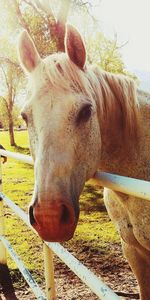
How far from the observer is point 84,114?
1820 mm

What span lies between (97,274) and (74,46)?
2.97 meters

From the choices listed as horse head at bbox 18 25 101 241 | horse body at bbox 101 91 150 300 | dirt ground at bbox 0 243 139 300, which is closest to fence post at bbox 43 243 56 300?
horse body at bbox 101 91 150 300

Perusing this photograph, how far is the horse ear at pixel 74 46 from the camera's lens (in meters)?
1.93

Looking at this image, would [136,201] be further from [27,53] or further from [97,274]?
[97,274]

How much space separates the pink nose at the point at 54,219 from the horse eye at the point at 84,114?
462 mm

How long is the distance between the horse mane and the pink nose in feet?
1.91

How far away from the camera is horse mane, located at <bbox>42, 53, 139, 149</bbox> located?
184 centimetres

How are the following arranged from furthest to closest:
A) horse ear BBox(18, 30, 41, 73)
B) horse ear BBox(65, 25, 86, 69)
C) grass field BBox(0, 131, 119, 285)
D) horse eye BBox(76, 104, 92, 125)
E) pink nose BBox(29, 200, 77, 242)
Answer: grass field BBox(0, 131, 119, 285)
horse ear BBox(18, 30, 41, 73)
horse ear BBox(65, 25, 86, 69)
horse eye BBox(76, 104, 92, 125)
pink nose BBox(29, 200, 77, 242)

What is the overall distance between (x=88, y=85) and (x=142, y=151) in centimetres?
58

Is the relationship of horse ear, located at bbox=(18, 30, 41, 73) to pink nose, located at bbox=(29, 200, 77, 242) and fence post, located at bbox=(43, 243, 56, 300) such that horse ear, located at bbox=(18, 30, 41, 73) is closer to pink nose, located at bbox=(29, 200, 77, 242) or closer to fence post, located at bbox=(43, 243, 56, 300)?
pink nose, located at bbox=(29, 200, 77, 242)

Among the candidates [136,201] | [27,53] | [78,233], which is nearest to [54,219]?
[136,201]

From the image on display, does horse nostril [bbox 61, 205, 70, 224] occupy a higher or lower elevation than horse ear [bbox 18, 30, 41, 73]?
lower

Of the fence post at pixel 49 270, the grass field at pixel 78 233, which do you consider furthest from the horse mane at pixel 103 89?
the grass field at pixel 78 233

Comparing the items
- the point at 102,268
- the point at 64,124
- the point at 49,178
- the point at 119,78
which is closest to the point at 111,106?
the point at 119,78
